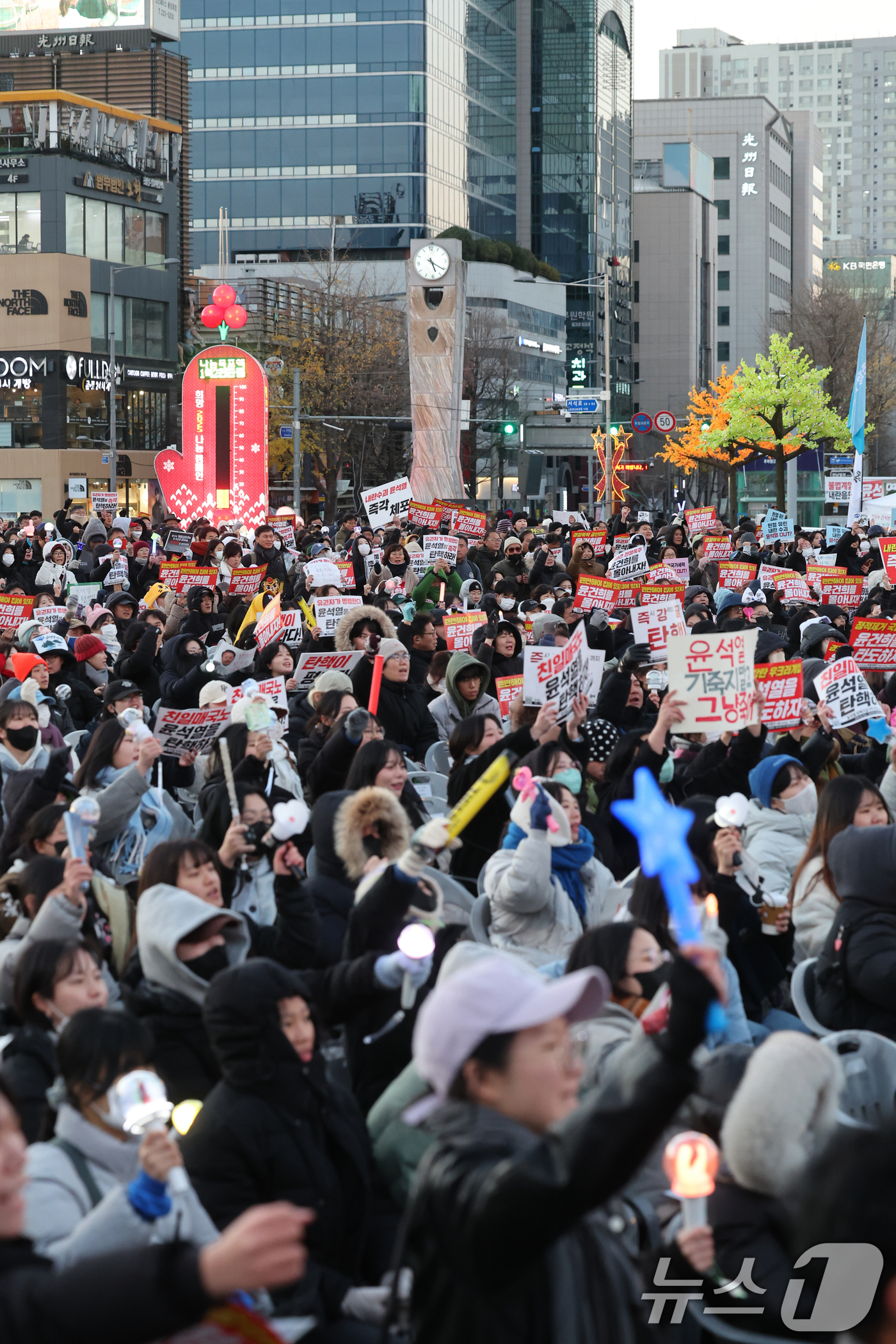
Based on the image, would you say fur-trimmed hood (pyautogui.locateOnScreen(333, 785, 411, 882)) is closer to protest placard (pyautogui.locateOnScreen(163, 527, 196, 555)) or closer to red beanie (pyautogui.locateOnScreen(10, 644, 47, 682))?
red beanie (pyautogui.locateOnScreen(10, 644, 47, 682))

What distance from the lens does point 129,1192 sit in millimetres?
3055

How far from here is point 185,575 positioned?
1609 cm

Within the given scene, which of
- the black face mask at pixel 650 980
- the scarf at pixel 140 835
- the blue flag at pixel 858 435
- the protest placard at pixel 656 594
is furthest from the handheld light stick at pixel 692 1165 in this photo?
the blue flag at pixel 858 435

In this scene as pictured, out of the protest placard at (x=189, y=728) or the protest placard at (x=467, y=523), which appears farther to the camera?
the protest placard at (x=467, y=523)

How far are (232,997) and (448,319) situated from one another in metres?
35.9

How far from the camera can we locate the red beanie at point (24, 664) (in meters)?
10.2

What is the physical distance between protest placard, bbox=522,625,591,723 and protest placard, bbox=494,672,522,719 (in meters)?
0.90

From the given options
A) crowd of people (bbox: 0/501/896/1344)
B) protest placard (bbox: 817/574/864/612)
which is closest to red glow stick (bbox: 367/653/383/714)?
crowd of people (bbox: 0/501/896/1344)

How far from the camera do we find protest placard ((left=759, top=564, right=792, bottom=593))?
54.3ft

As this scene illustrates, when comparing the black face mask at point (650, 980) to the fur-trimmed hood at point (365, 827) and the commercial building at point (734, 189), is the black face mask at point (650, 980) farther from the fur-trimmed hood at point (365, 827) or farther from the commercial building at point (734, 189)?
Answer: the commercial building at point (734, 189)

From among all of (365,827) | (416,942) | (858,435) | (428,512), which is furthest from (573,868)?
(858,435)

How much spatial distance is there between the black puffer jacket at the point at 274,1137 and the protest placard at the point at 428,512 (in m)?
17.7

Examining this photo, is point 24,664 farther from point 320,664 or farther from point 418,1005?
point 418,1005

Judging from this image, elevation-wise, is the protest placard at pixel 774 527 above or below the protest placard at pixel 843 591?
above
